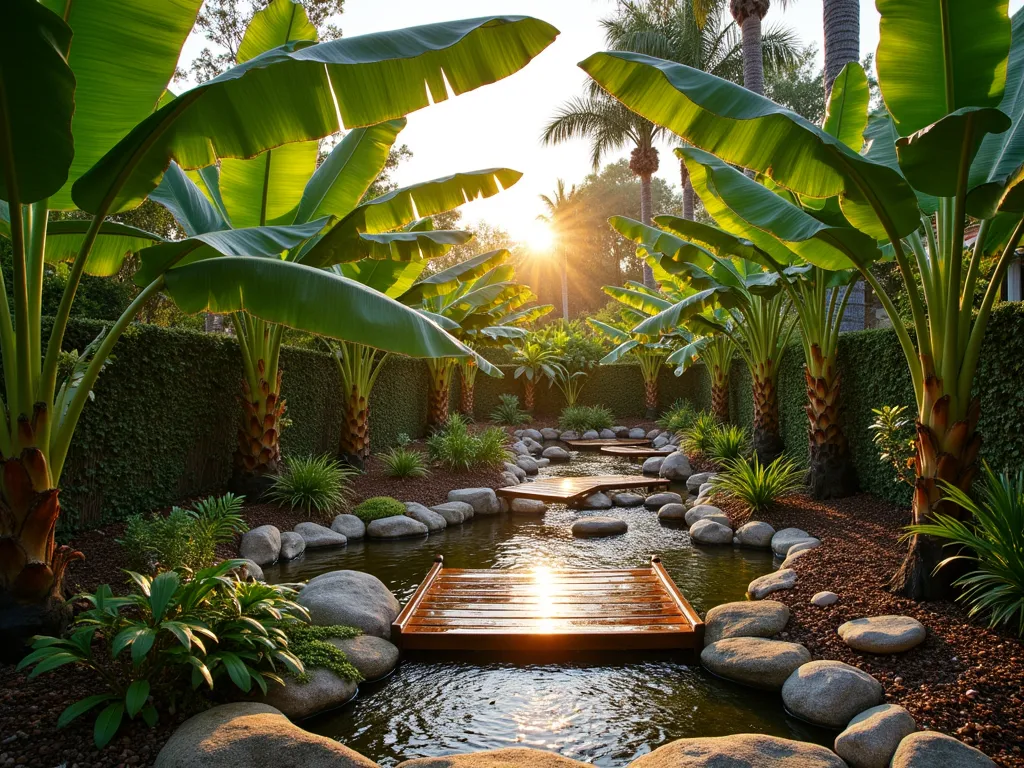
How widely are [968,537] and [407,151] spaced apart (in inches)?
830

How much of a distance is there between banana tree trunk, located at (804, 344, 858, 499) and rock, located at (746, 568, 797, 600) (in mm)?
2769

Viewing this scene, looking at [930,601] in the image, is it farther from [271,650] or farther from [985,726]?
[271,650]

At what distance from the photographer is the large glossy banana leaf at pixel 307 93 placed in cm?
339

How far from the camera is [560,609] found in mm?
5117

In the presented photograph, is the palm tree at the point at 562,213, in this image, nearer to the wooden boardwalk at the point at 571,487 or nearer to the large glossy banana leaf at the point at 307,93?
the wooden boardwalk at the point at 571,487

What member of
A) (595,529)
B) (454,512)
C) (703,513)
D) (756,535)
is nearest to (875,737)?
(756,535)

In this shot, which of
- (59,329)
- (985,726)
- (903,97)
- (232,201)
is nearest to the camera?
(985,726)

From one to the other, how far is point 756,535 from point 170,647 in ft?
20.7

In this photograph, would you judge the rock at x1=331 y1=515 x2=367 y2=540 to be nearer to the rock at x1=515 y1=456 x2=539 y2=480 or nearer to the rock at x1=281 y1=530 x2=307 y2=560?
the rock at x1=281 y1=530 x2=307 y2=560

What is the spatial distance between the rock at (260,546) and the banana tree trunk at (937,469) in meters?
5.93

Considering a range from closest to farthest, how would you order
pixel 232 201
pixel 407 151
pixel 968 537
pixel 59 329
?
pixel 59 329 → pixel 968 537 → pixel 232 201 → pixel 407 151

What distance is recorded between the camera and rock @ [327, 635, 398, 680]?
4215 millimetres

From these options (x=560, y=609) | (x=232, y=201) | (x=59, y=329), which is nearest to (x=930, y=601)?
(x=560, y=609)

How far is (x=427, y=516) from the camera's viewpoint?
8.80 metres
